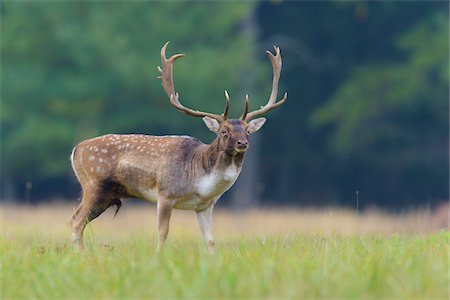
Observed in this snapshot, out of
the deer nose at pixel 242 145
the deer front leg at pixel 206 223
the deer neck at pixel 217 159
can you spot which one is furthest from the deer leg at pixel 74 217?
the deer nose at pixel 242 145

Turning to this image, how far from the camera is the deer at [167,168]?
9.76 metres

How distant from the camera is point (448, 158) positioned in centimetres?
3397

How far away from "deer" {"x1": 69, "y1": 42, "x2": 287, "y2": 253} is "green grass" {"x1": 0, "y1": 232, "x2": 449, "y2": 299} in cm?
153

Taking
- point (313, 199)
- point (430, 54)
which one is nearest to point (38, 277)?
point (430, 54)

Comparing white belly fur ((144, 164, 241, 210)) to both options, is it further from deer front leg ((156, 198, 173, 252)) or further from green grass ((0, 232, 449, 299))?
green grass ((0, 232, 449, 299))

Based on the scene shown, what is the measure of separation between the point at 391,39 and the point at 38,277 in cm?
2840

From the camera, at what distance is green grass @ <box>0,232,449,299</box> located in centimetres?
652

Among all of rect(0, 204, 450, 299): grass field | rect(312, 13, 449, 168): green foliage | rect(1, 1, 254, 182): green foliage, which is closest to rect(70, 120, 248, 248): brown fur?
rect(0, 204, 450, 299): grass field

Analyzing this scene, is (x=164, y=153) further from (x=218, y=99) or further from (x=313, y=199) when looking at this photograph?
(x=313, y=199)

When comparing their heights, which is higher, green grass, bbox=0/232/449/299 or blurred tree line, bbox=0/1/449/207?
blurred tree line, bbox=0/1/449/207

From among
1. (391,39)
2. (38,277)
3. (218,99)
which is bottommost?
(38,277)

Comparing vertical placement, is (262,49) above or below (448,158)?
above

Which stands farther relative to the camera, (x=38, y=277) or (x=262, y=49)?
(x=262, y=49)

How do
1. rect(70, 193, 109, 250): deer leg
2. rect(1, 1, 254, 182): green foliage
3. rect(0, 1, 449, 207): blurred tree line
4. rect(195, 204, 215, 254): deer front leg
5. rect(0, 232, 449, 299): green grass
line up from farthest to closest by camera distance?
1. rect(0, 1, 449, 207): blurred tree line
2. rect(1, 1, 254, 182): green foliage
3. rect(70, 193, 109, 250): deer leg
4. rect(195, 204, 215, 254): deer front leg
5. rect(0, 232, 449, 299): green grass
